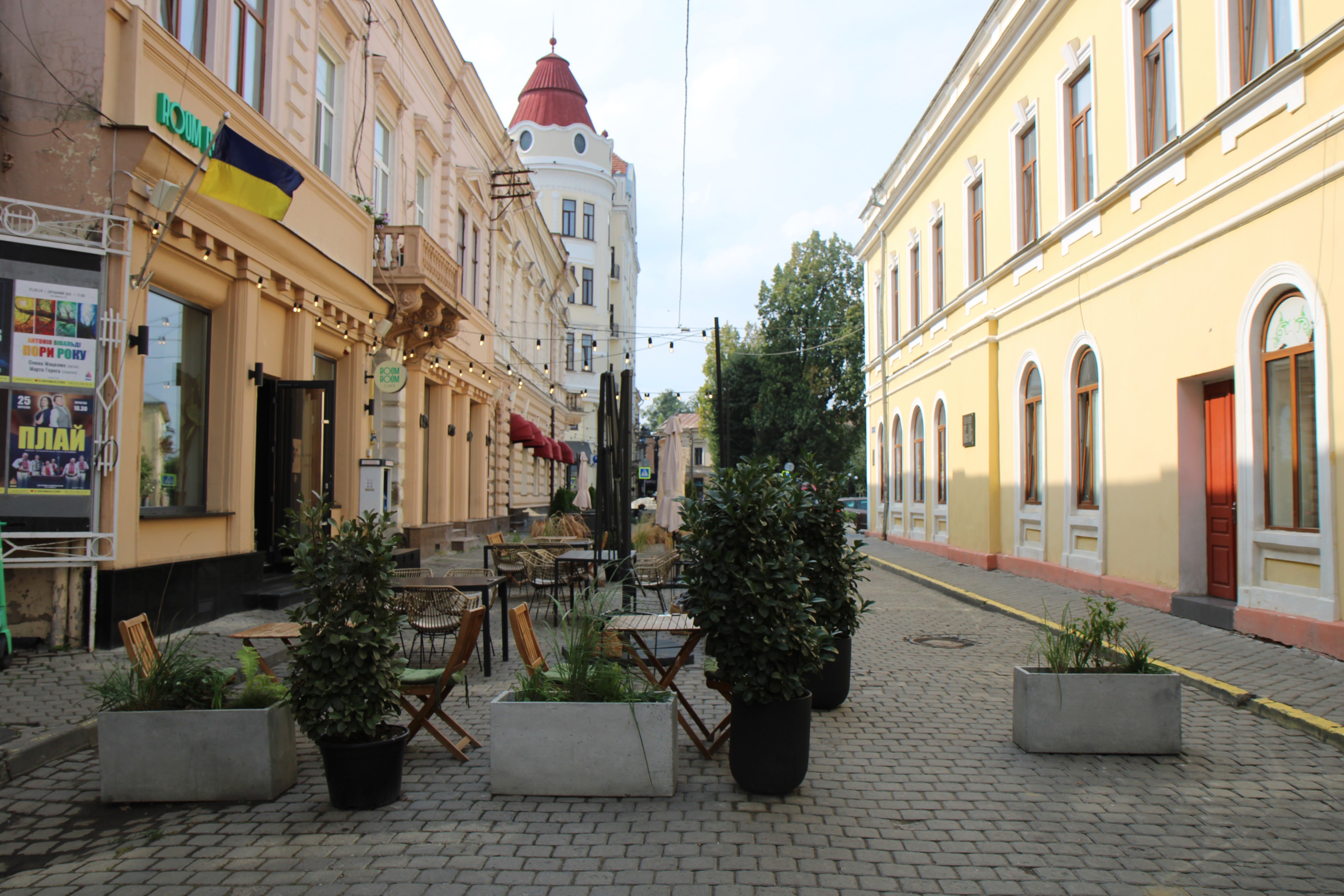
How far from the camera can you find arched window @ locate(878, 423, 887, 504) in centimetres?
2555

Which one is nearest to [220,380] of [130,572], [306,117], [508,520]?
[130,572]

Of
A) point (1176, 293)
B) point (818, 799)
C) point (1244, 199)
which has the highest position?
point (1244, 199)

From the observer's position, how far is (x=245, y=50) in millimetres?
10430

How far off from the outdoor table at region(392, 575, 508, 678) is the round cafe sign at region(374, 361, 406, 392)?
20.8ft

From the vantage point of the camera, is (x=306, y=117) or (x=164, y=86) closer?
(x=164, y=86)

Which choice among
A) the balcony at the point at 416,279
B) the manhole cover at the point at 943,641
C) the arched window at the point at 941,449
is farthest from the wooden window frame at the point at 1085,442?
the balcony at the point at 416,279

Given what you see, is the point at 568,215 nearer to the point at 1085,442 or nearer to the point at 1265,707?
the point at 1085,442

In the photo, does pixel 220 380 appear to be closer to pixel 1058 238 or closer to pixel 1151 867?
pixel 1151 867

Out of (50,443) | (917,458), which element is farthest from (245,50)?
(917,458)

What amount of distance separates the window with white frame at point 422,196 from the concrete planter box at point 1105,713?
15023 mm

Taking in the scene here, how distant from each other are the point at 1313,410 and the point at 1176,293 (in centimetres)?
251

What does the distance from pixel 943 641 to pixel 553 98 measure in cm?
4386

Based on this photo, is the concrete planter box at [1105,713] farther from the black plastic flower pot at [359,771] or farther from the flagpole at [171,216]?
the flagpole at [171,216]

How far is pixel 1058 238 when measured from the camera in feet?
43.4
